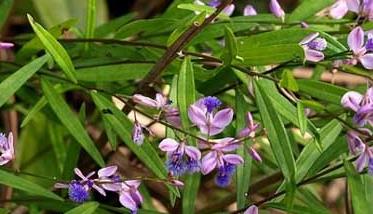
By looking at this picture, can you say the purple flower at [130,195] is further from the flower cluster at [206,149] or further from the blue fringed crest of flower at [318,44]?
the blue fringed crest of flower at [318,44]

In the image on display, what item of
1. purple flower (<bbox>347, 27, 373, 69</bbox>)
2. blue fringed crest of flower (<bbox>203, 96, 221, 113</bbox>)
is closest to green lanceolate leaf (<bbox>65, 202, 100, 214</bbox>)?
blue fringed crest of flower (<bbox>203, 96, 221, 113</bbox>)

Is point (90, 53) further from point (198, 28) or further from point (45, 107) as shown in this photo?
point (198, 28)

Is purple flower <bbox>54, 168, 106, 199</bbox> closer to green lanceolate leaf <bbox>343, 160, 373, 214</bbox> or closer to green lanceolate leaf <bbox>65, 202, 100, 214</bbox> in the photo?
green lanceolate leaf <bbox>65, 202, 100, 214</bbox>

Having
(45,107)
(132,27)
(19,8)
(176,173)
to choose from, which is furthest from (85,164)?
(19,8)

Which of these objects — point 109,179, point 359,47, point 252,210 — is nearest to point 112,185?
point 109,179

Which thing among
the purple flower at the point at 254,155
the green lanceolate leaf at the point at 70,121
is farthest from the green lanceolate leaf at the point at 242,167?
the green lanceolate leaf at the point at 70,121

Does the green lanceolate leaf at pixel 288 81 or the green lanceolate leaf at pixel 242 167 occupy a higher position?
the green lanceolate leaf at pixel 288 81
